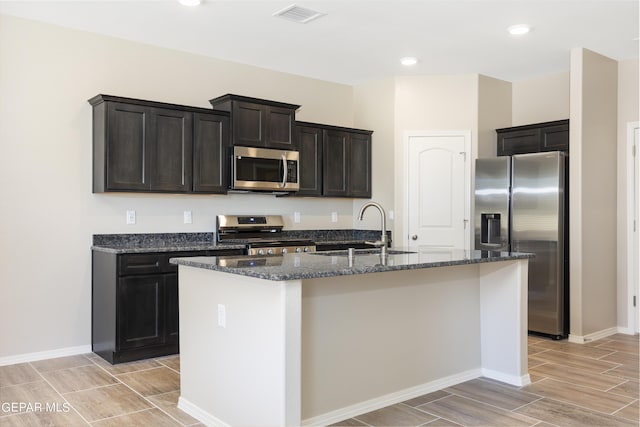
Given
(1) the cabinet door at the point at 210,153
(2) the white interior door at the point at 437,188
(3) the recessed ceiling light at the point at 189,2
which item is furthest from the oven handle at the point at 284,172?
(3) the recessed ceiling light at the point at 189,2

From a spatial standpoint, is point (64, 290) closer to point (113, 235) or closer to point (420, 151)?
point (113, 235)

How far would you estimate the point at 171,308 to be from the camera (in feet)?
14.6

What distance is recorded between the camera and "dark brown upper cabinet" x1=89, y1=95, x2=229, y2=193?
443 centimetres

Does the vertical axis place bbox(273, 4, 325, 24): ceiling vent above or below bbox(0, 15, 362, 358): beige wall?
above

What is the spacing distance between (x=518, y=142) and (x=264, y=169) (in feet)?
9.23

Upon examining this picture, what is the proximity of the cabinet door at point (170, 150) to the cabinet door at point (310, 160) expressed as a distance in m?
1.27

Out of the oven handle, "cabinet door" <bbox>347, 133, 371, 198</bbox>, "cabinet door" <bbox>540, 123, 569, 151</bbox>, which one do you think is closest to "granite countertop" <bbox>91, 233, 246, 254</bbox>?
the oven handle

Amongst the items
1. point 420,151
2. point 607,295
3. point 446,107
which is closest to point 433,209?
point 420,151

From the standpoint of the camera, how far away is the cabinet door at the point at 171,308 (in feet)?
14.5

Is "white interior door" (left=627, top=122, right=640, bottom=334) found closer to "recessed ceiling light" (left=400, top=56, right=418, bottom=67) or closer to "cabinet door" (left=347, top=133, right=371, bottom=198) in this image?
"recessed ceiling light" (left=400, top=56, right=418, bottom=67)

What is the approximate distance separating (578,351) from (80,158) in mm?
4455

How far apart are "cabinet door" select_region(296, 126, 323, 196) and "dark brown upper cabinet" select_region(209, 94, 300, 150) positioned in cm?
24

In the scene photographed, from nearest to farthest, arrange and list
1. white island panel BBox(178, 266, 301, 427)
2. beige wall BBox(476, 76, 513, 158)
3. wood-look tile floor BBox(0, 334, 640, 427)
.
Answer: white island panel BBox(178, 266, 301, 427) → wood-look tile floor BBox(0, 334, 640, 427) → beige wall BBox(476, 76, 513, 158)

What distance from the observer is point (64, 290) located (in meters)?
4.50
